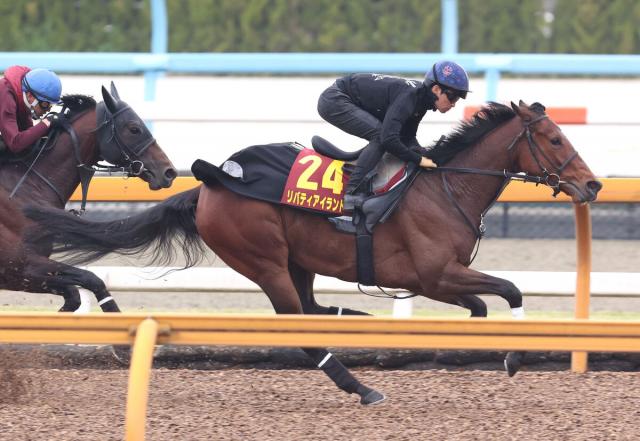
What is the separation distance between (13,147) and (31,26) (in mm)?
6836

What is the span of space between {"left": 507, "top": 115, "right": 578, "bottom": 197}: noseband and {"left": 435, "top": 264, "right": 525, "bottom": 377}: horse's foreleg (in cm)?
53

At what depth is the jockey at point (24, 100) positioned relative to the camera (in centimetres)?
612

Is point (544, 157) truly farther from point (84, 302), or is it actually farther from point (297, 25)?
point (297, 25)

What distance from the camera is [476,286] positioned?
5.61m

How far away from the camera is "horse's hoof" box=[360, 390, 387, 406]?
5.35m

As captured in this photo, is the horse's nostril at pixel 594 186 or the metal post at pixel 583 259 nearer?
the horse's nostril at pixel 594 186

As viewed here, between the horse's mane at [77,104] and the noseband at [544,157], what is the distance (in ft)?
7.37

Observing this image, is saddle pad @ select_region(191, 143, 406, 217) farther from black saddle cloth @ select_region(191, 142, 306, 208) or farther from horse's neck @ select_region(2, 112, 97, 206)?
horse's neck @ select_region(2, 112, 97, 206)

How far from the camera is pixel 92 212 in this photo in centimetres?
939

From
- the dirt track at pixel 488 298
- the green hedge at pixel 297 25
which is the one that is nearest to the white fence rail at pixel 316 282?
the dirt track at pixel 488 298

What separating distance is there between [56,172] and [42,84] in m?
0.48

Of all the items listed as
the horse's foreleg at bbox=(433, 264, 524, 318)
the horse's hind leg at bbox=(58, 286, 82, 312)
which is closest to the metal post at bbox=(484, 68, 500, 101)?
the horse's foreleg at bbox=(433, 264, 524, 318)

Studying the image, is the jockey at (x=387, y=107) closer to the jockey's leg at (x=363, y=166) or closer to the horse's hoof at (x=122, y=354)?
the jockey's leg at (x=363, y=166)

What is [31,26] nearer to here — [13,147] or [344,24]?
[344,24]
